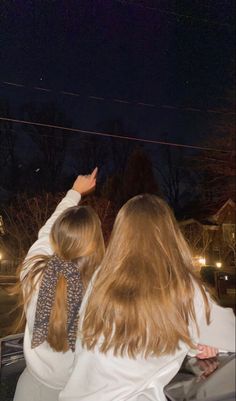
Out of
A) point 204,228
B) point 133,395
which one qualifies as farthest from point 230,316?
point 204,228

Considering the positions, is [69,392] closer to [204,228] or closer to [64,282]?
[64,282]

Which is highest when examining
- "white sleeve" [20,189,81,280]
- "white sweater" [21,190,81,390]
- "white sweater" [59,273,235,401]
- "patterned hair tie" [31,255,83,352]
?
"white sleeve" [20,189,81,280]

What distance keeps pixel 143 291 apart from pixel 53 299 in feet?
1.53

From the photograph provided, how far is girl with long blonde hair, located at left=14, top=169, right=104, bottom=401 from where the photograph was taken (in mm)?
1446

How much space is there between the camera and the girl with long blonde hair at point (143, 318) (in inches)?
44.0

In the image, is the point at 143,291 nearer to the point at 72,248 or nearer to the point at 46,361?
the point at 72,248

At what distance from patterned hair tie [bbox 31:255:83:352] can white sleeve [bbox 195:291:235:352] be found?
1.72ft

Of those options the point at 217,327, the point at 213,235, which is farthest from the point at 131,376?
the point at 213,235

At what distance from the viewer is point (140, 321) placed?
3.73 ft

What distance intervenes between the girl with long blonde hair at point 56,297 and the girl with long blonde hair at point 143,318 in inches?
7.9

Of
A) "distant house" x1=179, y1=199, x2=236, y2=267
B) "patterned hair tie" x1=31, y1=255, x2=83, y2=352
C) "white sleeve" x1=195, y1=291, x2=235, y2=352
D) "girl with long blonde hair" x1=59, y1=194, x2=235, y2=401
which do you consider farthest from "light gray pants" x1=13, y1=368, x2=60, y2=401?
"distant house" x1=179, y1=199, x2=236, y2=267

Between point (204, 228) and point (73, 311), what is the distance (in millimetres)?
18106

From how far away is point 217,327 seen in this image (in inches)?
42.4

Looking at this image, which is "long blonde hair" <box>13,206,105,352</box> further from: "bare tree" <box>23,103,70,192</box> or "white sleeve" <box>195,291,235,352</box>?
"bare tree" <box>23,103,70,192</box>
